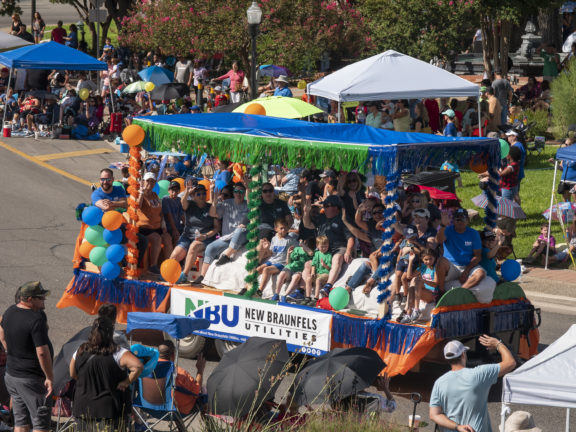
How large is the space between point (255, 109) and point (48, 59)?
10.3 m

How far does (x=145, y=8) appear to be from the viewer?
A: 32969 millimetres

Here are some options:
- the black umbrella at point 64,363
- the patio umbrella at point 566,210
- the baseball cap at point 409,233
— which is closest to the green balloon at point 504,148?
the patio umbrella at point 566,210

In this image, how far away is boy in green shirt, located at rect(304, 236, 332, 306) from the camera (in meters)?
12.1

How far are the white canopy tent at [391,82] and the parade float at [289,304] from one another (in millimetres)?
6458

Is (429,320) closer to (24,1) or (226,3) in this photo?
(226,3)

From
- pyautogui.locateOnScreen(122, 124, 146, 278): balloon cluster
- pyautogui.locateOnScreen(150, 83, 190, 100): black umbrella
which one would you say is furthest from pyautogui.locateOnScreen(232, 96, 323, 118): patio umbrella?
pyautogui.locateOnScreen(150, 83, 190, 100): black umbrella

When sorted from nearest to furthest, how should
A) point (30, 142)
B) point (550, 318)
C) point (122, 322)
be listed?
point (122, 322) < point (550, 318) < point (30, 142)

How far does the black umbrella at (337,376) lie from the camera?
28.5ft

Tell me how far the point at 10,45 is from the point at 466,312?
23683 millimetres

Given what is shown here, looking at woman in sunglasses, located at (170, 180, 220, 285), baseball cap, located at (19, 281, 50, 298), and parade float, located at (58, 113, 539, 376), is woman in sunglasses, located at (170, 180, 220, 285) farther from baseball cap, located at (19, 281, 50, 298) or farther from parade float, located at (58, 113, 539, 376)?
baseball cap, located at (19, 281, 50, 298)

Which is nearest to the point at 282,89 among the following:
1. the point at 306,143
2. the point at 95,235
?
the point at 95,235

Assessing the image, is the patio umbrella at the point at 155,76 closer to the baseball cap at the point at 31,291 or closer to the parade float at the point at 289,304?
the parade float at the point at 289,304

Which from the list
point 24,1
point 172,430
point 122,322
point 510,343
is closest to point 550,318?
point 510,343

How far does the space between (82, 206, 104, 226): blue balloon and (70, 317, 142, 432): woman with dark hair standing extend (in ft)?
15.5
